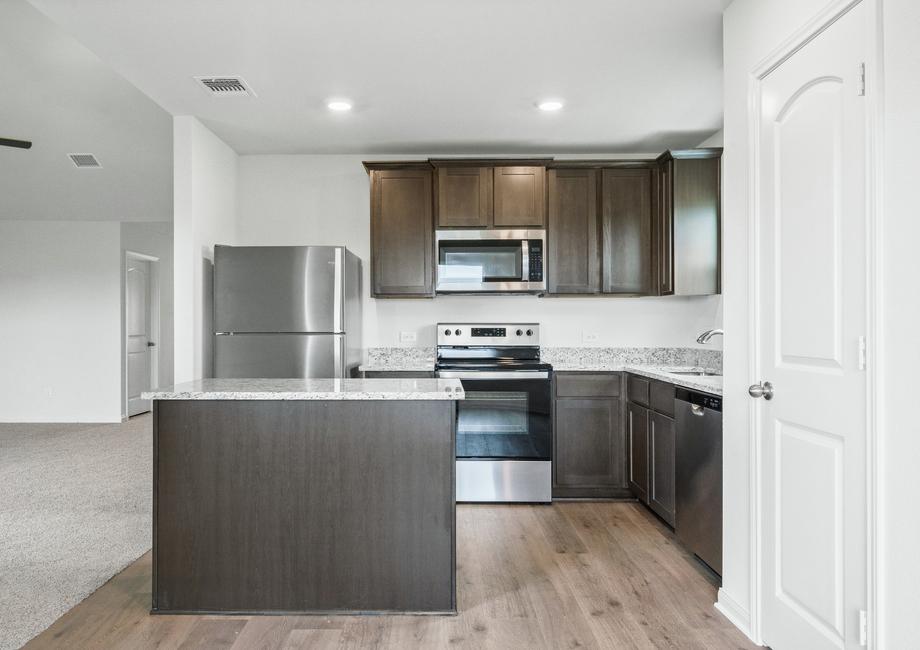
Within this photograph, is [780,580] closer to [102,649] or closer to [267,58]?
[102,649]

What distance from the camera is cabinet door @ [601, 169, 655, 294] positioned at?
13.3ft

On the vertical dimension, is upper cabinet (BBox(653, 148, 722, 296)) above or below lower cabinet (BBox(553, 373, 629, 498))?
above

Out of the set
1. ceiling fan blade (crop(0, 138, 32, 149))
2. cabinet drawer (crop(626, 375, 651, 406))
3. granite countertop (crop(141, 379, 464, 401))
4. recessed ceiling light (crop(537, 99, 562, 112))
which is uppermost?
ceiling fan blade (crop(0, 138, 32, 149))

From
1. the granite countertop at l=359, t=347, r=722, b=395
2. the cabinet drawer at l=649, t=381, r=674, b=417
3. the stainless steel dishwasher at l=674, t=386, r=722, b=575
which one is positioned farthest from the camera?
the granite countertop at l=359, t=347, r=722, b=395

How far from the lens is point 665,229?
386 centimetres

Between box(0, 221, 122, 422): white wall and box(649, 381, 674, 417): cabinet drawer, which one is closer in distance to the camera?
box(649, 381, 674, 417): cabinet drawer

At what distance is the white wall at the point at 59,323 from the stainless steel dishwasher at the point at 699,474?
247 inches

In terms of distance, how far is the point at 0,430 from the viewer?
621cm

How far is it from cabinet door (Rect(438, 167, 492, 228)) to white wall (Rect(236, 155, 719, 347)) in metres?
0.64

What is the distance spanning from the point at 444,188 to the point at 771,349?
8.28 ft

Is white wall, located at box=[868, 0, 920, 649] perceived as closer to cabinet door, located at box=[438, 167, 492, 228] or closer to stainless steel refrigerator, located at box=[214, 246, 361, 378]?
cabinet door, located at box=[438, 167, 492, 228]

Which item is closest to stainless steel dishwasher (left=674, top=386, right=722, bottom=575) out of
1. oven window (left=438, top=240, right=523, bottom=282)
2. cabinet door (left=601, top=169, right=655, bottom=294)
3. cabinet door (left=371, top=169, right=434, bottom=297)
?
cabinet door (left=601, top=169, right=655, bottom=294)

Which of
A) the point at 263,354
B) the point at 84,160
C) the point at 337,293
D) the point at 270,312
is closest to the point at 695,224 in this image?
the point at 337,293

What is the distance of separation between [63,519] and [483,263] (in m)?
2.99
